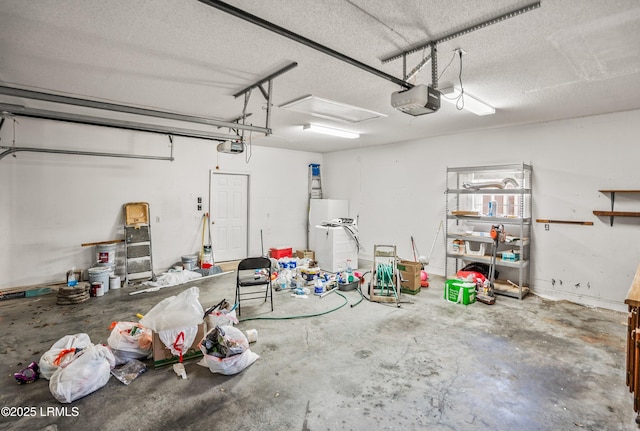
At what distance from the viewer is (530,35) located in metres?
2.30

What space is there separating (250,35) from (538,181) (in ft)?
15.6

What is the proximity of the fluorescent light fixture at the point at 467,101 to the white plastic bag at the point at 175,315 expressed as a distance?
3.30 meters

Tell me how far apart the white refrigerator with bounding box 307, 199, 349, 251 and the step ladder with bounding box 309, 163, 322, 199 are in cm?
41

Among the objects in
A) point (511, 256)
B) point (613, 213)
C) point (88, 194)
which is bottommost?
point (511, 256)

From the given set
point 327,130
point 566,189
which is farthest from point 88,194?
point 566,189

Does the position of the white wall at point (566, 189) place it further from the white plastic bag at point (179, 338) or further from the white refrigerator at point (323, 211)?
the white plastic bag at point (179, 338)

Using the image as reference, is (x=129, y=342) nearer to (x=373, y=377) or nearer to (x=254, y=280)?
(x=254, y=280)

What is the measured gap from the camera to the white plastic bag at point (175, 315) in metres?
2.73

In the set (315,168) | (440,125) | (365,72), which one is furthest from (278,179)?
(365,72)

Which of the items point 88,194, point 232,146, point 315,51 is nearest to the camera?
point 315,51

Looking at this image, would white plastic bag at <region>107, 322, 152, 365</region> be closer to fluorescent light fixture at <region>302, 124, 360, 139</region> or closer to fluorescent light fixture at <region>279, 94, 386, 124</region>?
fluorescent light fixture at <region>279, 94, 386, 124</region>

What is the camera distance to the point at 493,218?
494 cm

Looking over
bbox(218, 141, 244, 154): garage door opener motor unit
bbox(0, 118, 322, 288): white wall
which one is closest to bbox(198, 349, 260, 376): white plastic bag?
bbox(218, 141, 244, 154): garage door opener motor unit

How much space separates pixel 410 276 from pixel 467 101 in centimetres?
265
